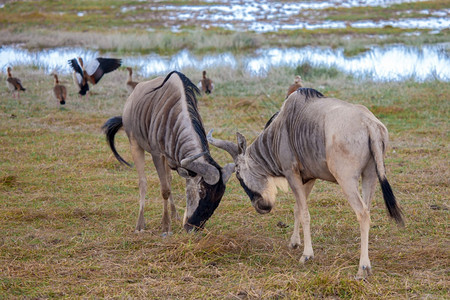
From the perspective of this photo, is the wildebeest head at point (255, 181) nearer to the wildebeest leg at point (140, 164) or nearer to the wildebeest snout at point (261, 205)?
the wildebeest snout at point (261, 205)

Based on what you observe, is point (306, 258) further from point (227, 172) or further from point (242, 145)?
point (242, 145)

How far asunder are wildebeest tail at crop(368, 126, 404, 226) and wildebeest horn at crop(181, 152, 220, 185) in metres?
1.54

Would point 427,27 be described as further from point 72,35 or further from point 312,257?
point 312,257

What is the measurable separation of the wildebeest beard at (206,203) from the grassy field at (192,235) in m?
0.14

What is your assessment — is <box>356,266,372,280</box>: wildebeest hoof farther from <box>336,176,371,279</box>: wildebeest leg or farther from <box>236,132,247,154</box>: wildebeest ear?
<box>236,132,247,154</box>: wildebeest ear

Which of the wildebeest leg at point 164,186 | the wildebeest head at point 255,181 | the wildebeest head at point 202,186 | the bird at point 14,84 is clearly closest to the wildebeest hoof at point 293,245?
the wildebeest head at point 255,181

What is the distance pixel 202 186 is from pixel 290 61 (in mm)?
14451

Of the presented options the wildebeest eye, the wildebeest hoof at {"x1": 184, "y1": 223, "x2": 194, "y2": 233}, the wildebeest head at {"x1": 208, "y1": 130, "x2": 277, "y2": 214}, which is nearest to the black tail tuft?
the wildebeest head at {"x1": 208, "y1": 130, "x2": 277, "y2": 214}

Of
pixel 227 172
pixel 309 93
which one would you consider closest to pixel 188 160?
pixel 227 172

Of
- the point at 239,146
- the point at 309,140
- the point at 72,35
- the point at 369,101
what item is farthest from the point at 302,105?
the point at 72,35

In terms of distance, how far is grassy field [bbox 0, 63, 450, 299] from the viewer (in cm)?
430

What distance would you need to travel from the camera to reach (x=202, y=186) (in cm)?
533

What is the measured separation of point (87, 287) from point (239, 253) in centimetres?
149

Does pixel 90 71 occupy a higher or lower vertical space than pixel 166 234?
lower
